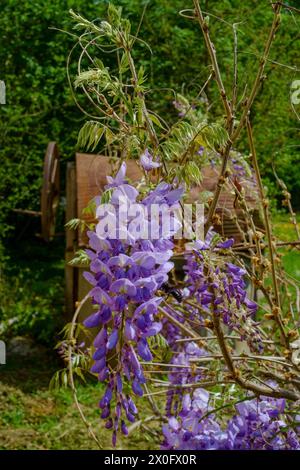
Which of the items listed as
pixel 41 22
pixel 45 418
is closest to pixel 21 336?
pixel 45 418

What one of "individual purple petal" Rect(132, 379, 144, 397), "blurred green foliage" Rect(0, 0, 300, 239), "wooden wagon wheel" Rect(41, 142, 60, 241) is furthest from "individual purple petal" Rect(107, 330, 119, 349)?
"blurred green foliage" Rect(0, 0, 300, 239)

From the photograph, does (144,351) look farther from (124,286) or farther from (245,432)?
(245,432)

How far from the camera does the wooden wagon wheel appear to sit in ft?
14.9

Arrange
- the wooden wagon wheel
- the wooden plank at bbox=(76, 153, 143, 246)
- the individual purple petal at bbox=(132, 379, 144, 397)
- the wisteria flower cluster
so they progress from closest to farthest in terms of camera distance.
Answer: the individual purple petal at bbox=(132, 379, 144, 397) → the wisteria flower cluster → the wooden plank at bbox=(76, 153, 143, 246) → the wooden wagon wheel

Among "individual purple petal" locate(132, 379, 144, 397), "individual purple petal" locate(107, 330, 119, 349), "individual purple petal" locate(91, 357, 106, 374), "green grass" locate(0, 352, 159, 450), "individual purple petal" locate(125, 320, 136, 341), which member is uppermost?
"individual purple petal" locate(125, 320, 136, 341)

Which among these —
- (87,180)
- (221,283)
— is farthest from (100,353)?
(87,180)

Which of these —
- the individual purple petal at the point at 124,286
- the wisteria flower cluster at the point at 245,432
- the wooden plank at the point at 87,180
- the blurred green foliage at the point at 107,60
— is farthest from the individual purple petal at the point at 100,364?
the blurred green foliage at the point at 107,60

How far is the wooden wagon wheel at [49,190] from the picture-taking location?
453cm

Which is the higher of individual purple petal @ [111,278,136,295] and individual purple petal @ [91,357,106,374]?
individual purple petal @ [111,278,136,295]

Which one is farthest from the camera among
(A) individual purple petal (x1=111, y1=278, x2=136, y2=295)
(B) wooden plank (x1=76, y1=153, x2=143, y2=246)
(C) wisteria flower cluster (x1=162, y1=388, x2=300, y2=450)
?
(B) wooden plank (x1=76, y1=153, x2=143, y2=246)

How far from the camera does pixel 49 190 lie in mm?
4594

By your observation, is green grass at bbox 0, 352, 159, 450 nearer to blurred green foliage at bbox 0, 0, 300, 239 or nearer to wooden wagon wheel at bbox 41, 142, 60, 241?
wooden wagon wheel at bbox 41, 142, 60, 241

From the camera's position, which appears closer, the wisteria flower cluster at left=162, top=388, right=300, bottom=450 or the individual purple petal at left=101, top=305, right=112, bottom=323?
the individual purple petal at left=101, top=305, right=112, bottom=323

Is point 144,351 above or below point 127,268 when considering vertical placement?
below
